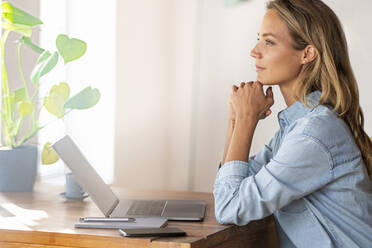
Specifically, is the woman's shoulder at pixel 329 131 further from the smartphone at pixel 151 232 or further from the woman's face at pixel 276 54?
the smartphone at pixel 151 232

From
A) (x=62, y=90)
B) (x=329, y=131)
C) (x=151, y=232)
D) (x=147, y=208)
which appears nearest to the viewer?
(x=151, y=232)

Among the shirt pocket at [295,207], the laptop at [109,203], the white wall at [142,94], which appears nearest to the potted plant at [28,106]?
the laptop at [109,203]

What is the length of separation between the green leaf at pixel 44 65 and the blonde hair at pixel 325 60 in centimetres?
74

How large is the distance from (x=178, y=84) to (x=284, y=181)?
7.26 feet

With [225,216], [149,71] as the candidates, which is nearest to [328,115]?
[225,216]

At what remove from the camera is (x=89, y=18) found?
307 centimetres

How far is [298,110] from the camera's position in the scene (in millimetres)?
1610

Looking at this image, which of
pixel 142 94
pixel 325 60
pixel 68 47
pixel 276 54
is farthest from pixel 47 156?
pixel 142 94

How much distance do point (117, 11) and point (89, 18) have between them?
0.15 metres

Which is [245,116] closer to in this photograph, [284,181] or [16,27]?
[284,181]

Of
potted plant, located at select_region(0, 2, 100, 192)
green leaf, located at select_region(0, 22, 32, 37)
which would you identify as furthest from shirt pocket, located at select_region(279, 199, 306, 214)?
green leaf, located at select_region(0, 22, 32, 37)

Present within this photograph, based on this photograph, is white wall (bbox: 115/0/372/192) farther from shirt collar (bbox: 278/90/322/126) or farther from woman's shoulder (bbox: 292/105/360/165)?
woman's shoulder (bbox: 292/105/360/165)

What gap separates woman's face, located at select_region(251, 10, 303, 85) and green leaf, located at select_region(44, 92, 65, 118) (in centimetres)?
72

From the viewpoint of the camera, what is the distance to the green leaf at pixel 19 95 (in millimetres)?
2004
